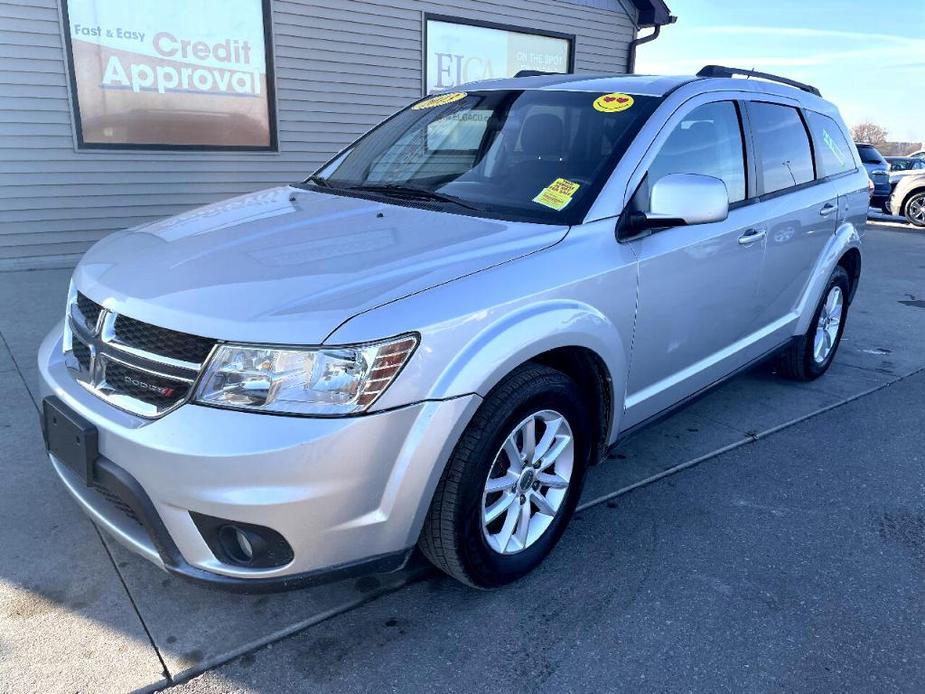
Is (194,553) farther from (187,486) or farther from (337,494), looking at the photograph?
(337,494)

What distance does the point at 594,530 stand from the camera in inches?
117

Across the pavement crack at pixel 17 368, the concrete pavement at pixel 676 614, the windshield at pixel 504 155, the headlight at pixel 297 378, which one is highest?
the windshield at pixel 504 155

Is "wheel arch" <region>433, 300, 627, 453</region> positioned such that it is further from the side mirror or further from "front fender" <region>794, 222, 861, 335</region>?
"front fender" <region>794, 222, 861, 335</region>

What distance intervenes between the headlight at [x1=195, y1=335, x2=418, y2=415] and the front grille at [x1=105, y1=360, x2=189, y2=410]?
11cm

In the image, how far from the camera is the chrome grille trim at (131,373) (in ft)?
6.66

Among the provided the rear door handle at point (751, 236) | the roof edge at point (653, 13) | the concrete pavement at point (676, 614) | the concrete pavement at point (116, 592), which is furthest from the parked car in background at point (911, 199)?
the concrete pavement at point (676, 614)

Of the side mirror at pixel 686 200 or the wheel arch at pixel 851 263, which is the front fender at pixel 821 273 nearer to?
the wheel arch at pixel 851 263

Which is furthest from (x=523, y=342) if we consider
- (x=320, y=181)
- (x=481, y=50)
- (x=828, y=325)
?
(x=481, y=50)

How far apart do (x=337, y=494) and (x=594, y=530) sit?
1378mm

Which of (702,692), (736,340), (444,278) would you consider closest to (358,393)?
(444,278)

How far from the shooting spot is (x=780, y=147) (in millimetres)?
3932

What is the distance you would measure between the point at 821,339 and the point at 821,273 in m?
0.65

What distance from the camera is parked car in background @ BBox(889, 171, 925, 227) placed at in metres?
14.5

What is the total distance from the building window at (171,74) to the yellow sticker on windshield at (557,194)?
5.93 m
